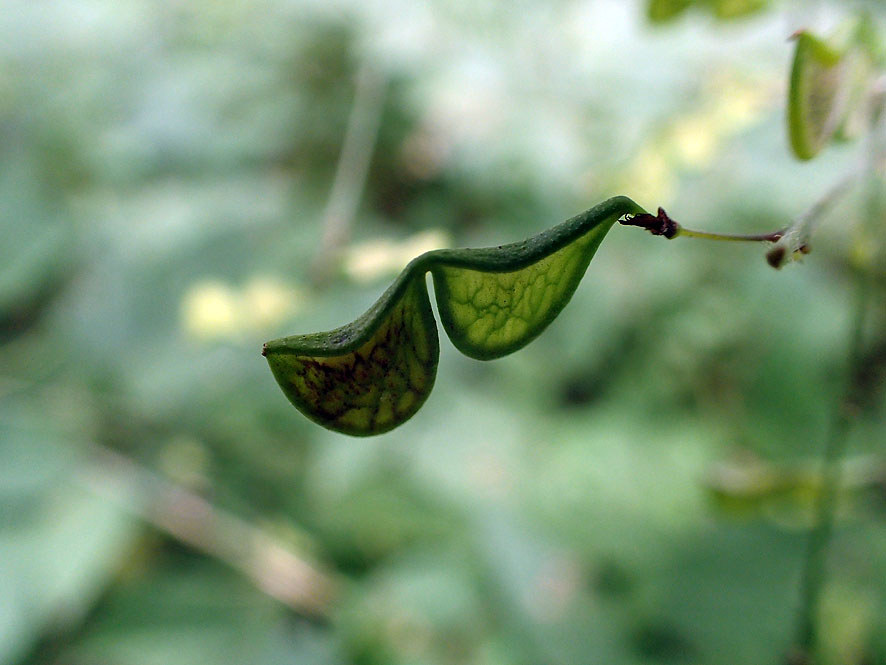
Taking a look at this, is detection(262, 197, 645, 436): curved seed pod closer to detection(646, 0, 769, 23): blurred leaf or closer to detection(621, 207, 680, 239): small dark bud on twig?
detection(621, 207, 680, 239): small dark bud on twig

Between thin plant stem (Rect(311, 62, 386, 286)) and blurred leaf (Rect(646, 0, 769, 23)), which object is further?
thin plant stem (Rect(311, 62, 386, 286))

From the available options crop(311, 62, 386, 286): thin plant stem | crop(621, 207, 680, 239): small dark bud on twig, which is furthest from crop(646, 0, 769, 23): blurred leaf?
crop(311, 62, 386, 286): thin plant stem

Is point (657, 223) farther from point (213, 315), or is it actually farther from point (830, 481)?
point (213, 315)

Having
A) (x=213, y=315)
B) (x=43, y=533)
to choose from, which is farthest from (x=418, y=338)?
(x=43, y=533)

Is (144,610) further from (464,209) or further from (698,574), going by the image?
(464,209)

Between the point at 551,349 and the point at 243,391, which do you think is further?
the point at 551,349

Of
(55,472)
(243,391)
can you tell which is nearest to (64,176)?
(243,391)

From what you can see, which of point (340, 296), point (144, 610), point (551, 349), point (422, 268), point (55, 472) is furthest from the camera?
point (551, 349)
